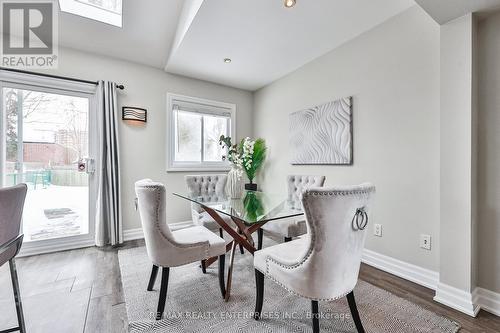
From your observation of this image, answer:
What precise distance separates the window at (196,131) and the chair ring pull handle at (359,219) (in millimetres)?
2982

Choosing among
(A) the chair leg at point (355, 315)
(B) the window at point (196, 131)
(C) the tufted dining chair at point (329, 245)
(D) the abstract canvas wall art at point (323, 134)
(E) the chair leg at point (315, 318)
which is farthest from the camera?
(B) the window at point (196, 131)

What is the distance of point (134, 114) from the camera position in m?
3.16

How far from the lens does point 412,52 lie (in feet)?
6.73

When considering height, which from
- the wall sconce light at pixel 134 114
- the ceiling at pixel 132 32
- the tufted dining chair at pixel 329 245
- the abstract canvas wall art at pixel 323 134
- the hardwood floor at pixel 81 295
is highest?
the ceiling at pixel 132 32

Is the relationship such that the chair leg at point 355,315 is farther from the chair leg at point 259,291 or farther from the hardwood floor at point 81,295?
the hardwood floor at point 81,295

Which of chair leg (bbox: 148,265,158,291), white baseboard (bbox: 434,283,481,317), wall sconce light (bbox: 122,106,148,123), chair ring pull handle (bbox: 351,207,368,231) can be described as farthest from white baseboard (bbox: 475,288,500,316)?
wall sconce light (bbox: 122,106,148,123)

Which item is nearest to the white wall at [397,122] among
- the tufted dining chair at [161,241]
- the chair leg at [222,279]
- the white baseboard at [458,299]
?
the white baseboard at [458,299]

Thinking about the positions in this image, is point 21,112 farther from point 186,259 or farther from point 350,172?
point 350,172

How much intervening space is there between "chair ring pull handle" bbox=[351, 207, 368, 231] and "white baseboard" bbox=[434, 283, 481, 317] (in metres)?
1.19

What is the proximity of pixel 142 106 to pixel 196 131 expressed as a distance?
927mm

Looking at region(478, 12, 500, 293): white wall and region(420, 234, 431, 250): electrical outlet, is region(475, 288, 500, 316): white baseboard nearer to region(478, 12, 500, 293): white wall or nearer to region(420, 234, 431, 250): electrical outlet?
region(478, 12, 500, 293): white wall

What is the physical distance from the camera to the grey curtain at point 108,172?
9.48 ft

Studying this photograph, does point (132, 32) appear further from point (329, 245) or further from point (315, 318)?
point (315, 318)

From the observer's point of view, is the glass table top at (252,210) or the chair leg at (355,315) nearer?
the chair leg at (355,315)
